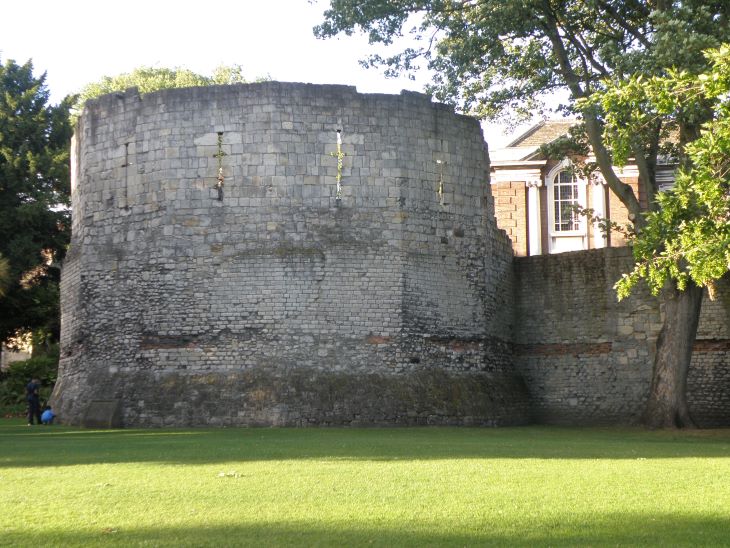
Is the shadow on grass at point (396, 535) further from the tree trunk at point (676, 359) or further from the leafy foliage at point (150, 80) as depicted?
the leafy foliage at point (150, 80)

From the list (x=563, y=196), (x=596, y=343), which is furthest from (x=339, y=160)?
(x=563, y=196)

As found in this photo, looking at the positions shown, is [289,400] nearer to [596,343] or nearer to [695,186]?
[596,343]

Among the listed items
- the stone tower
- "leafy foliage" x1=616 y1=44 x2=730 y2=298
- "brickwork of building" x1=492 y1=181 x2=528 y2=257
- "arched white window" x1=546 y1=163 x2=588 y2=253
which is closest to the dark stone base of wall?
the stone tower

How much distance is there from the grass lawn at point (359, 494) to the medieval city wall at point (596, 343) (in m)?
7.50

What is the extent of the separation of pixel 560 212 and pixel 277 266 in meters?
21.2

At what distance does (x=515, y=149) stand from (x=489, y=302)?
60.4 ft

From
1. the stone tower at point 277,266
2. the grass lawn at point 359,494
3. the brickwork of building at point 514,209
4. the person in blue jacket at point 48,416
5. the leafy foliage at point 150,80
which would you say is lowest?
the person in blue jacket at point 48,416

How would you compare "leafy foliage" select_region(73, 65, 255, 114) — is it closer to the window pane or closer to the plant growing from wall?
the window pane

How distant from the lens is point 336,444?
55.7 feet

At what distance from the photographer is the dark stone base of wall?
2150 cm

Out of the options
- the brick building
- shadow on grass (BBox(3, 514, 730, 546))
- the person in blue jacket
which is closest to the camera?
shadow on grass (BBox(3, 514, 730, 546))

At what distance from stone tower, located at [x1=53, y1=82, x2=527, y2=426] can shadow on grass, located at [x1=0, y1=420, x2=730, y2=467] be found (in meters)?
1.07

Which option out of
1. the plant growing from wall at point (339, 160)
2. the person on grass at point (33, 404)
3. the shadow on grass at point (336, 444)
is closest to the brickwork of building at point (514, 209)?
the plant growing from wall at point (339, 160)

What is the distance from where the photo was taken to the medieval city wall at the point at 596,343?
81.5 ft
